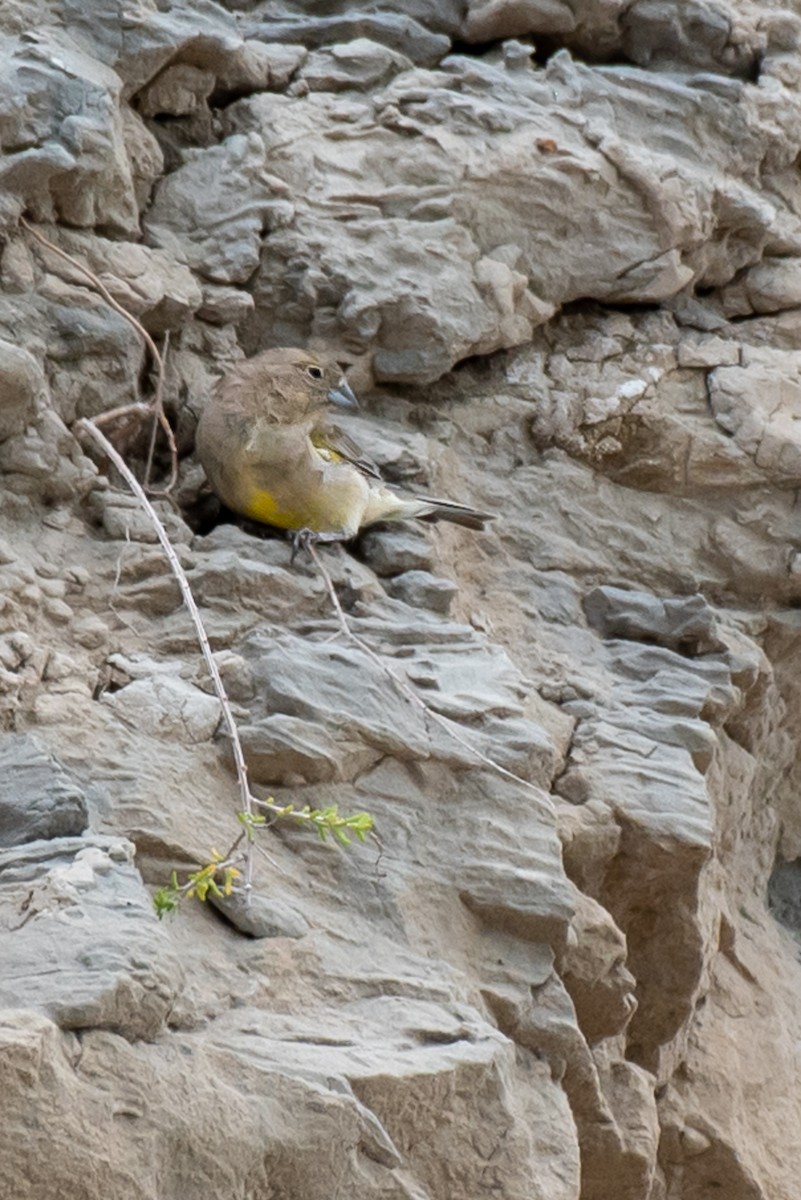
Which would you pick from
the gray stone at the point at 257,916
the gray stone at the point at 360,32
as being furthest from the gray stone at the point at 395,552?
the gray stone at the point at 360,32

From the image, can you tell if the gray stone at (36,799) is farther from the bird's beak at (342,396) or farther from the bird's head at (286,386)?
the bird's beak at (342,396)

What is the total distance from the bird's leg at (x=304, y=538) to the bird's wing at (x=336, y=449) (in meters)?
0.25

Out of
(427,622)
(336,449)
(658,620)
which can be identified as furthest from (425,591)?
(658,620)

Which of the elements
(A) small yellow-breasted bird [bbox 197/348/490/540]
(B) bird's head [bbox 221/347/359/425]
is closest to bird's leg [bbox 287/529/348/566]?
(A) small yellow-breasted bird [bbox 197/348/490/540]

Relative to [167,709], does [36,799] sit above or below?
above

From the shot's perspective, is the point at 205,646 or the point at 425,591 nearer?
the point at 205,646

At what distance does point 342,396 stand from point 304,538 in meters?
0.56

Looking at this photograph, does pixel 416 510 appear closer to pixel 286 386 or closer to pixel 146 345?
pixel 286 386

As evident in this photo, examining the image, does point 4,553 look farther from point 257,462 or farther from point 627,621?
point 627,621

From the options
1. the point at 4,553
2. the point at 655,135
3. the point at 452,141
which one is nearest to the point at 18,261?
the point at 4,553

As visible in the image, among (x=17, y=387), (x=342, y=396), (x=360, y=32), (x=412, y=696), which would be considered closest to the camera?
(x=412, y=696)

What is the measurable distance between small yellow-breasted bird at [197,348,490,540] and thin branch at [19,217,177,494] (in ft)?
0.33

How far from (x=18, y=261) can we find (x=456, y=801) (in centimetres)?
181

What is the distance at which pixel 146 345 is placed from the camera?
451 cm
